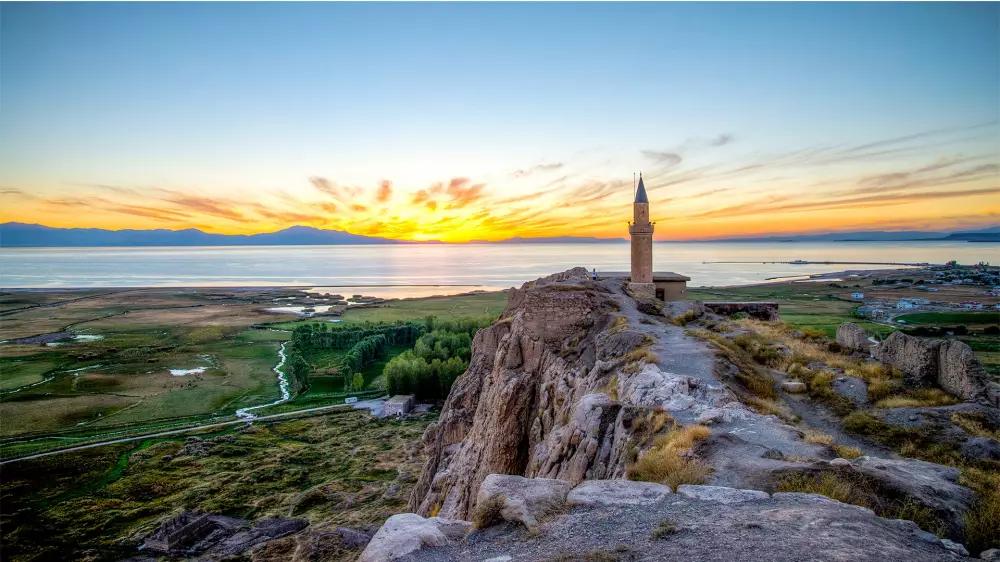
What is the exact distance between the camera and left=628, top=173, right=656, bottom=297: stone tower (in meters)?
43.0

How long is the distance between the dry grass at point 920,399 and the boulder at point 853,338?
4.87 meters

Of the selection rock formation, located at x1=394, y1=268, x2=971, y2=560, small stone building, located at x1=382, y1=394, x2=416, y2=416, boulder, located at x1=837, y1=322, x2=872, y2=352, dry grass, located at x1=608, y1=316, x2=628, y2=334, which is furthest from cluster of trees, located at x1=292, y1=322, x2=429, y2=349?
boulder, located at x1=837, y1=322, x2=872, y2=352

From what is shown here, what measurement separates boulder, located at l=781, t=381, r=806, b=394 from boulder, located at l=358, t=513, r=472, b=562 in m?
11.8

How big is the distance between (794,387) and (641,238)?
28200 millimetres

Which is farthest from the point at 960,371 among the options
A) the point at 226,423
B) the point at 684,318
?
the point at 226,423

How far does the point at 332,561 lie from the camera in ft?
67.7

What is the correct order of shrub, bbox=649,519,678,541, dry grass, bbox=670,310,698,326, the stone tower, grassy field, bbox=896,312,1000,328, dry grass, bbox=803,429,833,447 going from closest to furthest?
shrub, bbox=649,519,678,541
dry grass, bbox=803,429,833,447
dry grass, bbox=670,310,698,326
the stone tower
grassy field, bbox=896,312,1000,328

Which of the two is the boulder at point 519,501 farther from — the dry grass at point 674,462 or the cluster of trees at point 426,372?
the cluster of trees at point 426,372

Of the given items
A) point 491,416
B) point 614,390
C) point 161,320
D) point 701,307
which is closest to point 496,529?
point 614,390

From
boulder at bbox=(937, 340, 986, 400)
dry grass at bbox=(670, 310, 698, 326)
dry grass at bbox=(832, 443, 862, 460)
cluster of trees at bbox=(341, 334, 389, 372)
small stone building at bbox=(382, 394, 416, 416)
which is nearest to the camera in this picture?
dry grass at bbox=(832, 443, 862, 460)

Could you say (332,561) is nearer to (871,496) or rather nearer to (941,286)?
(871,496)

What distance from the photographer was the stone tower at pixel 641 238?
4300cm

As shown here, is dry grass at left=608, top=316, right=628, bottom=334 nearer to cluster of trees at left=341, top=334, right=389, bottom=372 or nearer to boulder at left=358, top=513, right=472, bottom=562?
boulder at left=358, top=513, right=472, bottom=562

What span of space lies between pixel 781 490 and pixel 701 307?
855 inches
